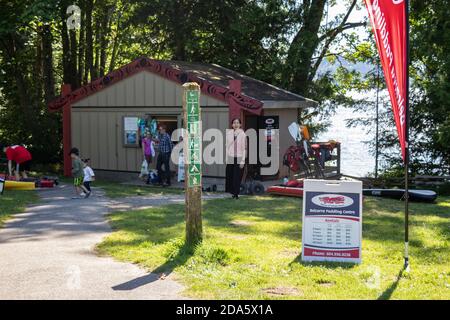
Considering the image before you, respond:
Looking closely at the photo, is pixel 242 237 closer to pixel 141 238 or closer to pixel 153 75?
pixel 141 238

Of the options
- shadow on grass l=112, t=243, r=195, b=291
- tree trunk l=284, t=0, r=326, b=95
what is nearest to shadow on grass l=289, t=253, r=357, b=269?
shadow on grass l=112, t=243, r=195, b=291

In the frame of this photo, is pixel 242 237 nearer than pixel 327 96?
Yes

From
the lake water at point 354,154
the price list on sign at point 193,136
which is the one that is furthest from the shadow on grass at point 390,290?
the lake water at point 354,154

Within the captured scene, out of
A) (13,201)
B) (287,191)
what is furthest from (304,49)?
(13,201)

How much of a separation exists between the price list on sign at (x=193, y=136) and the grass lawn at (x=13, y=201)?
4.35m

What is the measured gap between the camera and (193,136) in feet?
28.9

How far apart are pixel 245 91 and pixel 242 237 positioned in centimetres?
1029

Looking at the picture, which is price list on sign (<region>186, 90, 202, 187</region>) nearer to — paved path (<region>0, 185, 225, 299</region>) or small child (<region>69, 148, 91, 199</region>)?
paved path (<region>0, 185, 225, 299</region>)

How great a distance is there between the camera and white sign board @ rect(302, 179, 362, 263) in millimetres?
8297

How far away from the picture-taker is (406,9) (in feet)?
26.1

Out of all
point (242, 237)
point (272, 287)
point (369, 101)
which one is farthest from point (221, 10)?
point (272, 287)

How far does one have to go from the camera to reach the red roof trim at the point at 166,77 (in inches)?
730

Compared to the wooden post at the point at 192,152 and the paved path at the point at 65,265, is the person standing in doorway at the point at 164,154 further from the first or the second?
Result: the wooden post at the point at 192,152

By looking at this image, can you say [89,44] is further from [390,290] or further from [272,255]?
[390,290]
